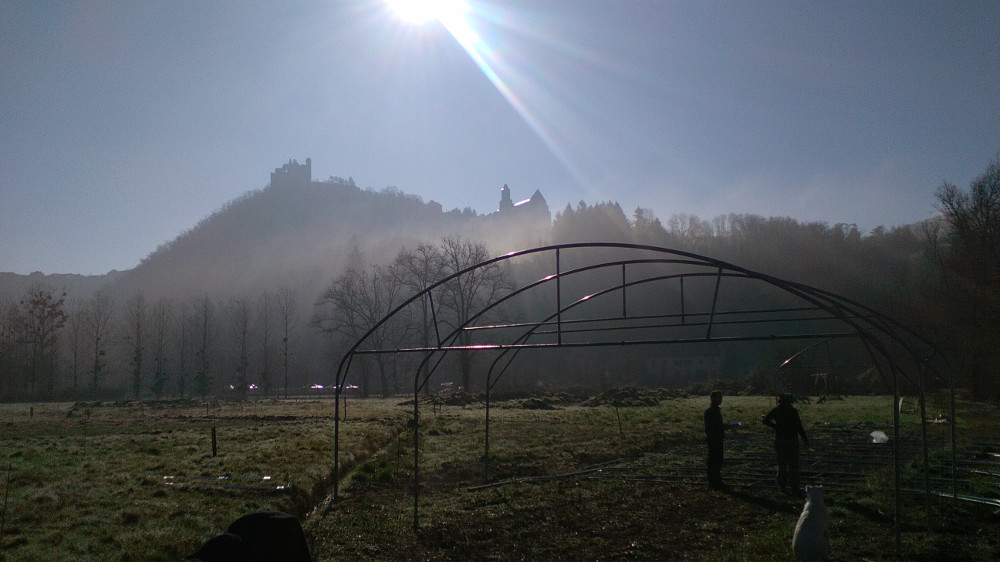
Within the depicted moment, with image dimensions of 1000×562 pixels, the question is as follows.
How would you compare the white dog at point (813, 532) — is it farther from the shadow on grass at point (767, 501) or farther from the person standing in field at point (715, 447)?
the person standing in field at point (715, 447)

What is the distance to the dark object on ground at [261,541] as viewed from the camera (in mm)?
5891

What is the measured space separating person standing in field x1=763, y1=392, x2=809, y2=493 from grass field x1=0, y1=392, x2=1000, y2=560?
16.6 inches

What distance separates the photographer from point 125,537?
8.62m

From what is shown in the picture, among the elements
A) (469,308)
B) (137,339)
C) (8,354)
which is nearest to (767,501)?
(469,308)

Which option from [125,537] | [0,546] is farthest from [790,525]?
[0,546]

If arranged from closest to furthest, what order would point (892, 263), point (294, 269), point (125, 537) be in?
point (125, 537)
point (892, 263)
point (294, 269)

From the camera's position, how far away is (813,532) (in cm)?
683

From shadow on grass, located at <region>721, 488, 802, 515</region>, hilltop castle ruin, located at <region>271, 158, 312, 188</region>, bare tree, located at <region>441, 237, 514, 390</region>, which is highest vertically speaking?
hilltop castle ruin, located at <region>271, 158, 312, 188</region>

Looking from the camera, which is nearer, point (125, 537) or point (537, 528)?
point (125, 537)

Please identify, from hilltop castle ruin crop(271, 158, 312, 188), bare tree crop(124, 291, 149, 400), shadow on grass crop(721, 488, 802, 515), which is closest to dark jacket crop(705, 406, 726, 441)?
shadow on grass crop(721, 488, 802, 515)

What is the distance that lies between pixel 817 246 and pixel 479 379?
45.9 meters

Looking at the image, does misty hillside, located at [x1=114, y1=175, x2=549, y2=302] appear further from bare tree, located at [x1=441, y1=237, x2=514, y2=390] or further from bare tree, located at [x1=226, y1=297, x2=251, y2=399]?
bare tree, located at [x1=441, y1=237, x2=514, y2=390]

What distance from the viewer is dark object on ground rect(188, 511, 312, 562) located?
19.3 feet

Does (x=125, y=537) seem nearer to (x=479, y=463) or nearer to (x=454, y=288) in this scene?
(x=479, y=463)
